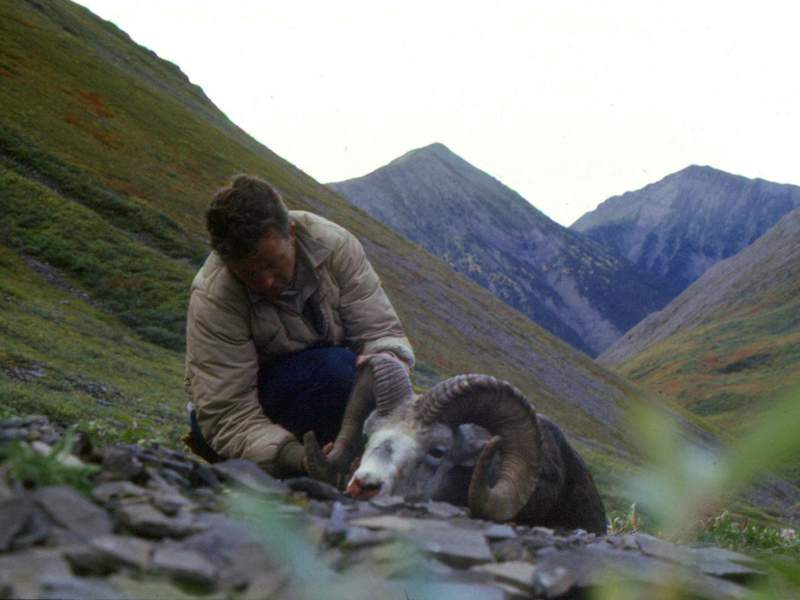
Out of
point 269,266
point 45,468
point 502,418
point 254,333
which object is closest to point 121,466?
point 45,468

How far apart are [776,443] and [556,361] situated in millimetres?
78785

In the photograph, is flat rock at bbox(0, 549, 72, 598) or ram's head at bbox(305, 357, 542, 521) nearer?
Result: flat rock at bbox(0, 549, 72, 598)

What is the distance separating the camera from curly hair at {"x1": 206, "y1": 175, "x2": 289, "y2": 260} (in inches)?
279

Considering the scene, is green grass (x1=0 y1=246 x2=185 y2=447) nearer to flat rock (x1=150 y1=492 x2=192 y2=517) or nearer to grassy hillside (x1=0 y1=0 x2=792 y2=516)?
grassy hillside (x1=0 y1=0 x2=792 y2=516)

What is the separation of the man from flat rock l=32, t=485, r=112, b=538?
4.05m

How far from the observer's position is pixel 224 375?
7.85 m

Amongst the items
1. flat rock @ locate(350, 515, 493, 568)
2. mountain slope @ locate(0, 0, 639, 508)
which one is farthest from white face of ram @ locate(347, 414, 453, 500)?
flat rock @ locate(350, 515, 493, 568)

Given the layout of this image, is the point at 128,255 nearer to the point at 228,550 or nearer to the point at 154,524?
the point at 154,524

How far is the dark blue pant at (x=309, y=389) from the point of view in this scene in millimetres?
8047

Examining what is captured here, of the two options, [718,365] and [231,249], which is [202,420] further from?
[718,365]

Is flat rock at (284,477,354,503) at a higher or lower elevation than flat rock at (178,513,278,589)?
lower

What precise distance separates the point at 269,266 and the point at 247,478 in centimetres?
293

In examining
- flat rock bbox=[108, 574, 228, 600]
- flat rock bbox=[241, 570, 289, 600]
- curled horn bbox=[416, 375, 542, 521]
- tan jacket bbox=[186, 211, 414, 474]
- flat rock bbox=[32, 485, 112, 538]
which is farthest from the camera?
tan jacket bbox=[186, 211, 414, 474]

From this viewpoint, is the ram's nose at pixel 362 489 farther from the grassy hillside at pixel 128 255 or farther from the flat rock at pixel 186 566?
the flat rock at pixel 186 566
